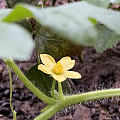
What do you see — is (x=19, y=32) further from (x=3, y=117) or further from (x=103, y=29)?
(x=3, y=117)

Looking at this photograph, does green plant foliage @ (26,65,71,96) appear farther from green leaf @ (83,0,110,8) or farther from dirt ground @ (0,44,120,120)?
green leaf @ (83,0,110,8)

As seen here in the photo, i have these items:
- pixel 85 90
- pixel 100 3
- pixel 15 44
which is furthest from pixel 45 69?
pixel 85 90

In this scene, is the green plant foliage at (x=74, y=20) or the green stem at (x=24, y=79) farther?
the green stem at (x=24, y=79)

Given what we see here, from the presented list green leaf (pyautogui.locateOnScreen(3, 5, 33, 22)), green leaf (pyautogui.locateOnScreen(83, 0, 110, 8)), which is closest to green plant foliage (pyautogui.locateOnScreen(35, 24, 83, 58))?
green leaf (pyautogui.locateOnScreen(83, 0, 110, 8))

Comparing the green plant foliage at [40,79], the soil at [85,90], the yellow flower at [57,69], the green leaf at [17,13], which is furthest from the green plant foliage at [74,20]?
the soil at [85,90]

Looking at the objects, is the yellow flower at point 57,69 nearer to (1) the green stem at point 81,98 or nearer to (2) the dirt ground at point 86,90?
(1) the green stem at point 81,98

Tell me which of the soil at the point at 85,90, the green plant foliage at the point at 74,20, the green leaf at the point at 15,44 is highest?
the green plant foliage at the point at 74,20

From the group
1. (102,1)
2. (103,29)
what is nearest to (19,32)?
(102,1)

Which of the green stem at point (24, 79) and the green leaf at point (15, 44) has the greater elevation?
the green leaf at point (15, 44)
